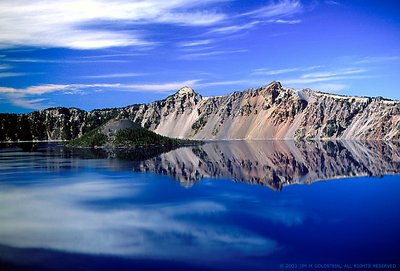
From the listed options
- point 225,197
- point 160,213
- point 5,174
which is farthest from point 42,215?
point 5,174

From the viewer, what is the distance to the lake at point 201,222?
23203 millimetres

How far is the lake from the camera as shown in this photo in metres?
23.2

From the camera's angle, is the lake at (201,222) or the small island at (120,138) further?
the small island at (120,138)

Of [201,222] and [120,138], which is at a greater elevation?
[120,138]

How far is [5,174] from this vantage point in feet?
209

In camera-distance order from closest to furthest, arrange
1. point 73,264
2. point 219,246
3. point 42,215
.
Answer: point 73,264, point 219,246, point 42,215

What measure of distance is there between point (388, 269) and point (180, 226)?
13680 mm

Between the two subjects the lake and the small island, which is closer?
the lake

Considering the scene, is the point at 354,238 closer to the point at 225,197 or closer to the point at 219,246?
the point at 219,246

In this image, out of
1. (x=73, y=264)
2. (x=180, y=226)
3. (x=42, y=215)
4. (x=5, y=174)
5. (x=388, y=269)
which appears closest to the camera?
(x=388, y=269)

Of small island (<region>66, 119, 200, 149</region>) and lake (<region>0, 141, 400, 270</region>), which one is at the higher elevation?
small island (<region>66, 119, 200, 149</region>)

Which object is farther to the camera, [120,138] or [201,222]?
[120,138]

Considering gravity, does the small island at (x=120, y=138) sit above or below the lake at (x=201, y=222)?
above

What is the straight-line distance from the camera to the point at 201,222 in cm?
3177
